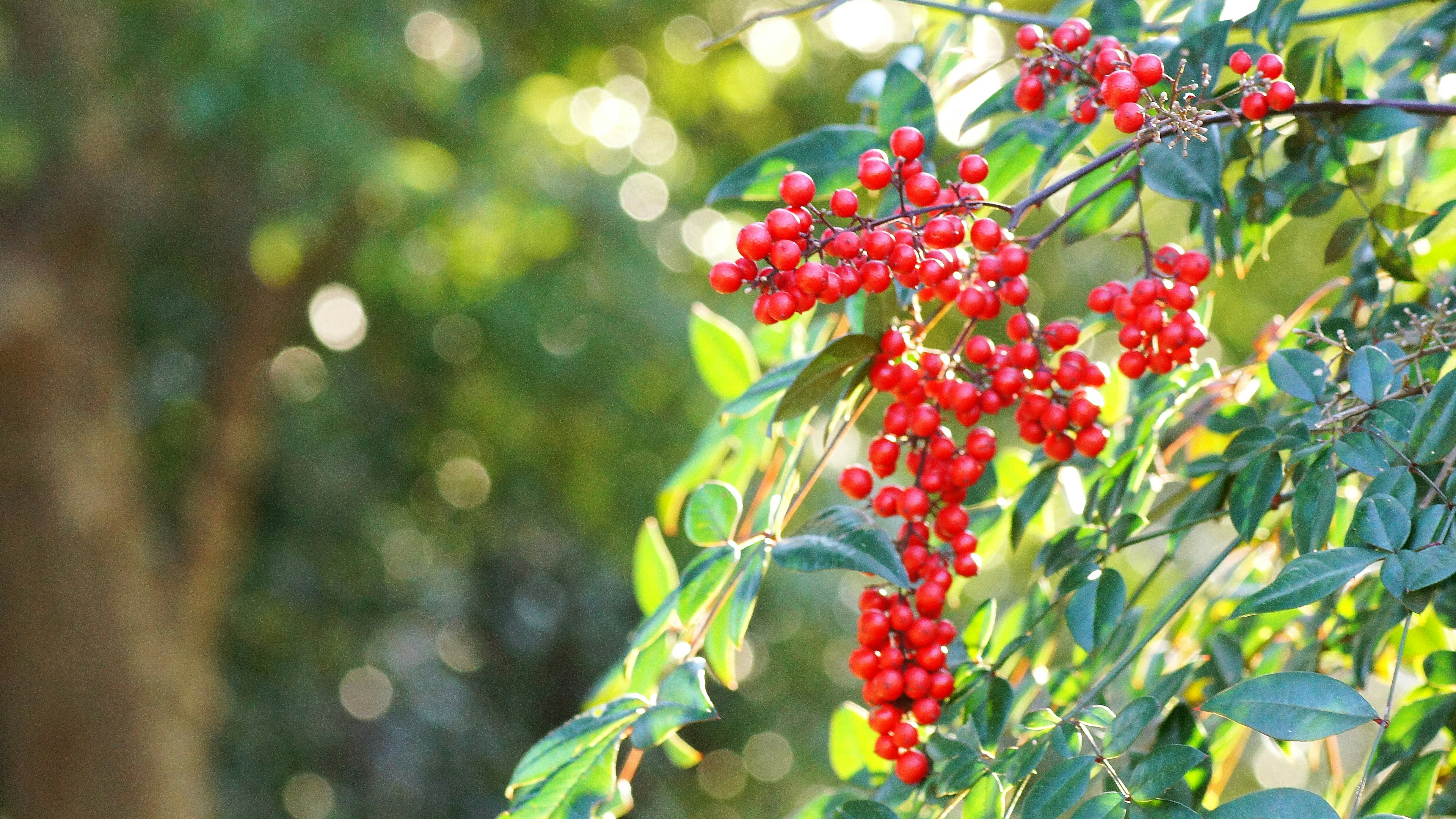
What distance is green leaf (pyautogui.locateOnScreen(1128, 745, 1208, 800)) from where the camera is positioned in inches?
16.2

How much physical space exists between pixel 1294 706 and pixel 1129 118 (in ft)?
0.72

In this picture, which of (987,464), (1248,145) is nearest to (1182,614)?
(987,464)

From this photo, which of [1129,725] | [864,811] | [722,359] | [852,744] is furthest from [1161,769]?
[722,359]

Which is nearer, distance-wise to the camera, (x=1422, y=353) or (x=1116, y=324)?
(x=1422, y=353)

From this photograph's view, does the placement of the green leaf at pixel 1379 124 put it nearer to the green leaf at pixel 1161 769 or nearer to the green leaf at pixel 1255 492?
the green leaf at pixel 1255 492

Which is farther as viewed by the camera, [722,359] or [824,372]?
[722,359]

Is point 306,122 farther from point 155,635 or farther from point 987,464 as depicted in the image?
point 987,464

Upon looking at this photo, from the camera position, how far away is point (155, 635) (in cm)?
262

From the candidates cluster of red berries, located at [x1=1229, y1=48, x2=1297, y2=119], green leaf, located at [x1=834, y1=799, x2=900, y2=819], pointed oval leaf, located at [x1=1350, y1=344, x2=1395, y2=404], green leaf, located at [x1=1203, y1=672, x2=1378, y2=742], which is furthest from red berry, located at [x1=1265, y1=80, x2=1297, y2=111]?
green leaf, located at [x1=834, y1=799, x2=900, y2=819]

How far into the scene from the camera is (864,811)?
472mm

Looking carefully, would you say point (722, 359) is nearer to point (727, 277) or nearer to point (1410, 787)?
point (727, 277)

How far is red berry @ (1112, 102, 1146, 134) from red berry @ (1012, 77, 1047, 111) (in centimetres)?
8

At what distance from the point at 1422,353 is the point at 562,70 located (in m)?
2.79

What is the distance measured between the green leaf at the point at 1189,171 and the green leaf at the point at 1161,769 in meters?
0.20
